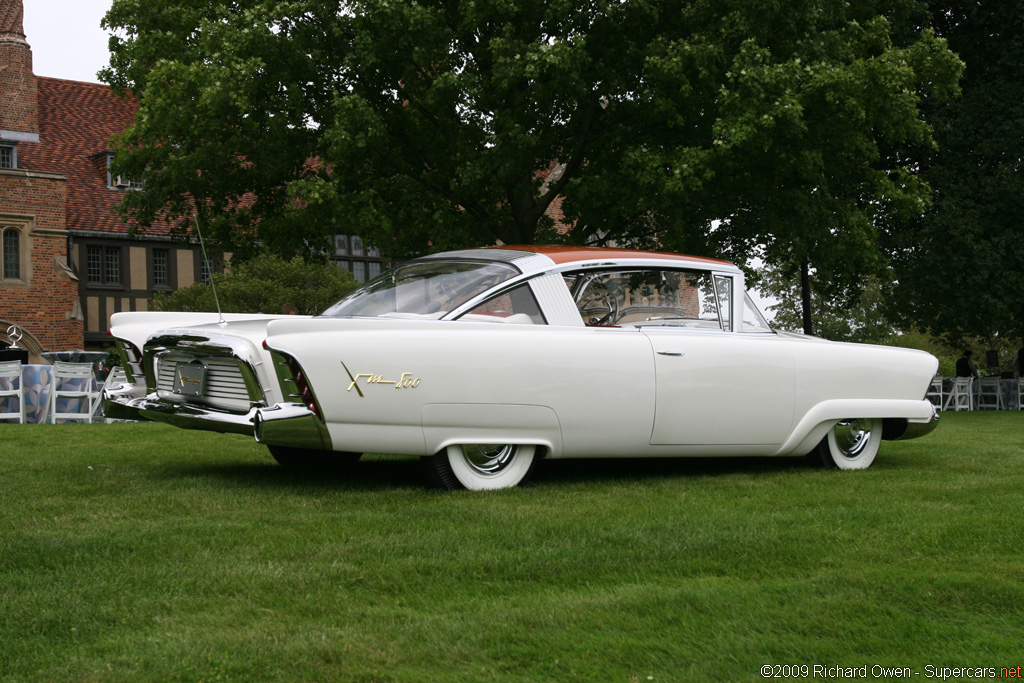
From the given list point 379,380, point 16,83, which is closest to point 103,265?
point 16,83

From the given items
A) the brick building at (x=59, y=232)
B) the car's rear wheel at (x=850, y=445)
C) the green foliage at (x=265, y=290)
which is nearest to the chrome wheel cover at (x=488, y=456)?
the car's rear wheel at (x=850, y=445)

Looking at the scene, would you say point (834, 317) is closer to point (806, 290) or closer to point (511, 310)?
point (806, 290)

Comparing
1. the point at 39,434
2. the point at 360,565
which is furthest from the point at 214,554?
the point at 39,434

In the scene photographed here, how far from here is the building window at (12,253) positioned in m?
32.6

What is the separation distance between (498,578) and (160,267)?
107ft

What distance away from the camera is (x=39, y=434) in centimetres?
1002

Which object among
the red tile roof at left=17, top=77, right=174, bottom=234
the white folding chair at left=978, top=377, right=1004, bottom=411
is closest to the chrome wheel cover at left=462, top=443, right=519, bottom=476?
the white folding chair at left=978, top=377, right=1004, bottom=411

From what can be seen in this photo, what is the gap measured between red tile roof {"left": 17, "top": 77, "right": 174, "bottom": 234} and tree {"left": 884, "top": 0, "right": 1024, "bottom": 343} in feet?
73.9

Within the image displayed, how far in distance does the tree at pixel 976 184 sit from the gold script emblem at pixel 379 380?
19.6 m

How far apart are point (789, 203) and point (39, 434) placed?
12196mm

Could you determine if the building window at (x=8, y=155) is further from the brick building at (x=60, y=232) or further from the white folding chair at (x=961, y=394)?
the white folding chair at (x=961, y=394)

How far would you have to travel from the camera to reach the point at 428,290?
6.47 metres

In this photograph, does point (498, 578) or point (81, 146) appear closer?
point (498, 578)

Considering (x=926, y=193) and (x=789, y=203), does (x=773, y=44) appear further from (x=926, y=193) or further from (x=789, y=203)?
(x=926, y=193)
